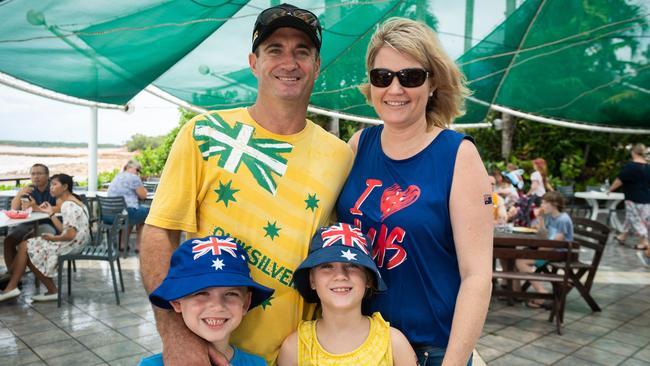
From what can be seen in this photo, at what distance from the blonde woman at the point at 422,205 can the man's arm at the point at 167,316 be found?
0.61m

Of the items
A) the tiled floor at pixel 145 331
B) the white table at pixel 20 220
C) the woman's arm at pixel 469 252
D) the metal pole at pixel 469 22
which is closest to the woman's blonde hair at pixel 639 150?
the tiled floor at pixel 145 331

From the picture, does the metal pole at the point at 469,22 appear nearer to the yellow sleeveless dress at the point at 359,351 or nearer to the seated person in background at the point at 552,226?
the seated person in background at the point at 552,226

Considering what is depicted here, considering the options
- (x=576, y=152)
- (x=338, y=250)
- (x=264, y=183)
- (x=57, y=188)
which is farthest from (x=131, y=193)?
(x=576, y=152)

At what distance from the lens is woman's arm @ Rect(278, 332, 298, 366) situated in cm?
169

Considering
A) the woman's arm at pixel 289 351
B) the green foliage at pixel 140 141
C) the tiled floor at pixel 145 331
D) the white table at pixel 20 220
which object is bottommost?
the green foliage at pixel 140 141

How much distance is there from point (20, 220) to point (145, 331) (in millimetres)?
2510

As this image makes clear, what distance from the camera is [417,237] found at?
159 cm

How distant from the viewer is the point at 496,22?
22.9 feet

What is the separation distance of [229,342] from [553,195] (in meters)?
5.84

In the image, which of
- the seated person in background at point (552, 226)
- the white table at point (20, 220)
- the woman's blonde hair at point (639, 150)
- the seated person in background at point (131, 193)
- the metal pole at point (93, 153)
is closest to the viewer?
the white table at point (20, 220)

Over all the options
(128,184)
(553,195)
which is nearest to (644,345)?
(553,195)

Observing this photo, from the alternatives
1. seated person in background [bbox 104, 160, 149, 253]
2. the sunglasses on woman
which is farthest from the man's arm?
seated person in background [bbox 104, 160, 149, 253]

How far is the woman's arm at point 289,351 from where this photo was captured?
169 cm

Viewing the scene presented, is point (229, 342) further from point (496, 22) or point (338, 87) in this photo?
point (338, 87)
